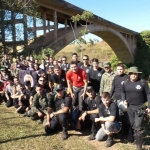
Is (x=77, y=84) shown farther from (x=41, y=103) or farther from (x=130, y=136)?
(x=130, y=136)

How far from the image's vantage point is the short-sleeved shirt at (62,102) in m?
5.39

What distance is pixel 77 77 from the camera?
599 cm

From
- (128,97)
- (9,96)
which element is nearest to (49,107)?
(128,97)

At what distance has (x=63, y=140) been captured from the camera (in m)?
5.34

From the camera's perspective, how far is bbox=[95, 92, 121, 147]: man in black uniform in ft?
15.8

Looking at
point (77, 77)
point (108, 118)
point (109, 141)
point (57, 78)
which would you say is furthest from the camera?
point (57, 78)

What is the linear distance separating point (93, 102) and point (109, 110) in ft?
2.43

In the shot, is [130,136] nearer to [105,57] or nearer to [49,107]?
[49,107]

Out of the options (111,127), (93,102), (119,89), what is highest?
(119,89)

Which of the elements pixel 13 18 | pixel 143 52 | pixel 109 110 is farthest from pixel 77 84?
pixel 143 52

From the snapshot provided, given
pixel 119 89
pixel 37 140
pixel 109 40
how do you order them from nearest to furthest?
pixel 37 140, pixel 119 89, pixel 109 40

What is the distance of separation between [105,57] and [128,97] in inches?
1520

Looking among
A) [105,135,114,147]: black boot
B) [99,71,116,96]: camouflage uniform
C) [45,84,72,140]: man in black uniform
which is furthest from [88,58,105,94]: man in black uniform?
[105,135,114,147]: black boot

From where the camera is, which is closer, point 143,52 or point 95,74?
point 95,74
